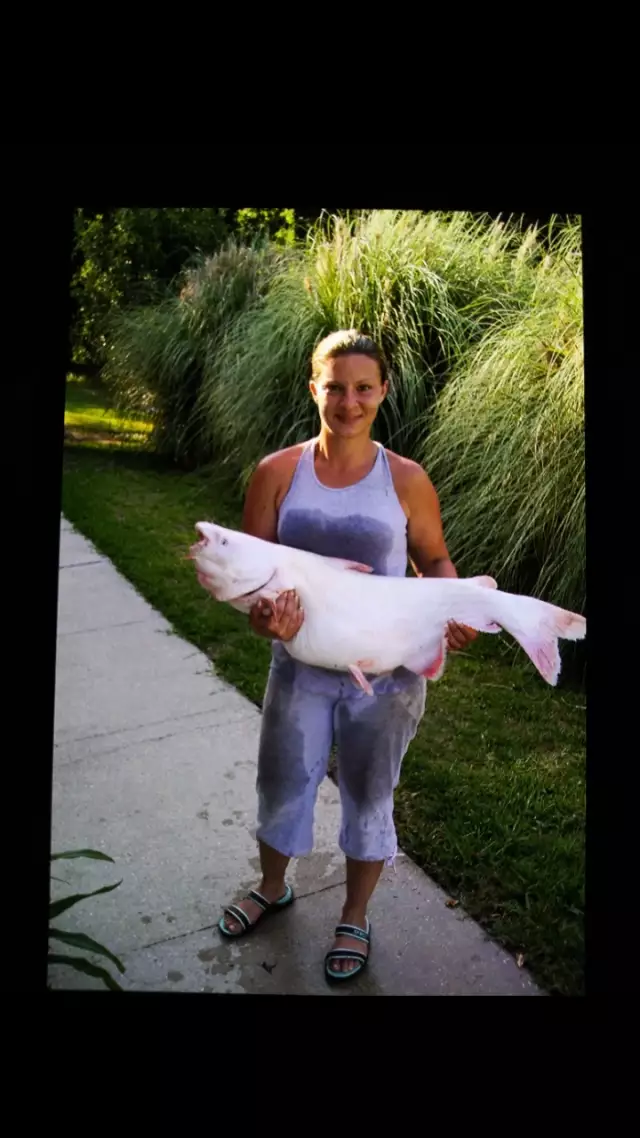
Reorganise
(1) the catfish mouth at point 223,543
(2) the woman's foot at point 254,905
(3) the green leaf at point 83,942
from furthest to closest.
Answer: (2) the woman's foot at point 254,905
(3) the green leaf at point 83,942
(1) the catfish mouth at point 223,543

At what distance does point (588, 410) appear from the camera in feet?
5.49

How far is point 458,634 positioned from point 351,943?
0.67m

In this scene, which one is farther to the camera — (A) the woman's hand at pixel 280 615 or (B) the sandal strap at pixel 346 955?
(B) the sandal strap at pixel 346 955

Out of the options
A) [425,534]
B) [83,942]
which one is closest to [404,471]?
[425,534]

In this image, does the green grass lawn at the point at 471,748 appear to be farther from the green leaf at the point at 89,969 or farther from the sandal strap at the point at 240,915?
the green leaf at the point at 89,969

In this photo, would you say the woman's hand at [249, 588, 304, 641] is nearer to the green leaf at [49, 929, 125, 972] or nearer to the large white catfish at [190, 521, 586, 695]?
the large white catfish at [190, 521, 586, 695]

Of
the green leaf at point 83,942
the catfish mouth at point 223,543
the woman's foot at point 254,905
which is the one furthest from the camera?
the woman's foot at point 254,905

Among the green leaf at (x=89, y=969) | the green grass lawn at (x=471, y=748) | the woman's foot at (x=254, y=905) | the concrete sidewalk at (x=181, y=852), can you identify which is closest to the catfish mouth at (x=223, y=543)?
the green grass lawn at (x=471, y=748)

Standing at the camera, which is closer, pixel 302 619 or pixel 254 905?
pixel 302 619

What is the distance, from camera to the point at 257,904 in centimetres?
172

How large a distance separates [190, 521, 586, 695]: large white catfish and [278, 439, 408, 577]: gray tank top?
1.4 inches

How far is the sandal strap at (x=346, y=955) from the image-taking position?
1.64 metres

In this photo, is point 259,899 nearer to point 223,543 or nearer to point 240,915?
point 240,915

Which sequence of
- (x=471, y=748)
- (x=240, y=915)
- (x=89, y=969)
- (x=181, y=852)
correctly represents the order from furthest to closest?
(x=471, y=748)
(x=181, y=852)
(x=240, y=915)
(x=89, y=969)
